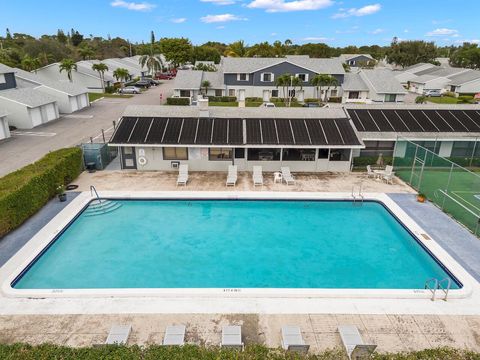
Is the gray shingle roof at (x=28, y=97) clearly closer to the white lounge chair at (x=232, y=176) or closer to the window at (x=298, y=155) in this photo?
the white lounge chair at (x=232, y=176)

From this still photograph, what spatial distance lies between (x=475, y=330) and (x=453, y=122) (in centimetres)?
2055

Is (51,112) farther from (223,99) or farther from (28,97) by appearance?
(223,99)

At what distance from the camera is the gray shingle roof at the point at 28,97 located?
35.0 metres

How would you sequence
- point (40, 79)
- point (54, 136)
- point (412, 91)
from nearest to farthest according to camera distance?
point (54, 136)
point (40, 79)
point (412, 91)

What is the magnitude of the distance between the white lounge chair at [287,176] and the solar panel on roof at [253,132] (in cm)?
249

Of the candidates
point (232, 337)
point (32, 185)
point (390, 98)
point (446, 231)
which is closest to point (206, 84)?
point (390, 98)

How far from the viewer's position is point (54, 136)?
1294 inches

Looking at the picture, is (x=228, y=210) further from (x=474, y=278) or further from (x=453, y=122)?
(x=453, y=122)

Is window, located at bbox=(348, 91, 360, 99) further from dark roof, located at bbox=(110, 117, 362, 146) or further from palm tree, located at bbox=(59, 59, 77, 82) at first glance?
palm tree, located at bbox=(59, 59, 77, 82)

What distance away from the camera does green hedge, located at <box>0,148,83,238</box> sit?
15.9m

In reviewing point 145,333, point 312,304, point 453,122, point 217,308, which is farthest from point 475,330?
point 453,122

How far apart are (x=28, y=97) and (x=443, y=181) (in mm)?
39754

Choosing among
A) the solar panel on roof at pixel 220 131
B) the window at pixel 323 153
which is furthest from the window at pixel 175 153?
the window at pixel 323 153

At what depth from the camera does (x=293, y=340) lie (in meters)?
9.80
